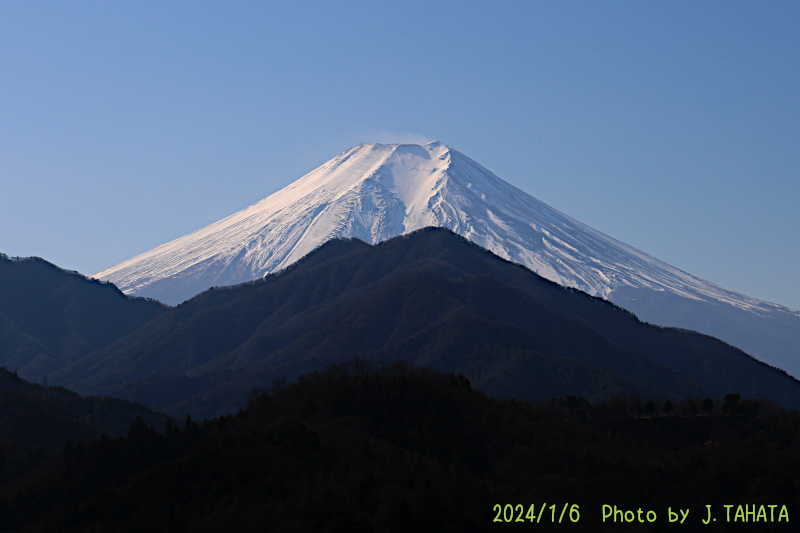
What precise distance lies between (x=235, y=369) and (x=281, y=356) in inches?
255

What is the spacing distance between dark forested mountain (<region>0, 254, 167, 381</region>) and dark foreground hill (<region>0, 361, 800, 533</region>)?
9068 centimetres

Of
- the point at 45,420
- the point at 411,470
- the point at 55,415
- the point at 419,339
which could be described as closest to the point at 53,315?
the point at 419,339

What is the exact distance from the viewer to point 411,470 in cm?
4991

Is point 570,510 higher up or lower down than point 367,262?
lower down

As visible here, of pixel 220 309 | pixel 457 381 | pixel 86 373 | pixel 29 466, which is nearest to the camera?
pixel 29 466

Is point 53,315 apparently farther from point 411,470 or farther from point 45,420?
point 411,470

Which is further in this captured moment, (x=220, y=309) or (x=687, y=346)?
(x=220, y=309)

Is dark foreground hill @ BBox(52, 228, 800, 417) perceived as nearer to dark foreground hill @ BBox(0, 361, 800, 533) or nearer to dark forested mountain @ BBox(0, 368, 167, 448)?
dark forested mountain @ BBox(0, 368, 167, 448)

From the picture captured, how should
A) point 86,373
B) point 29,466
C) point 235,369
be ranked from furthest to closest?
point 86,373
point 235,369
point 29,466

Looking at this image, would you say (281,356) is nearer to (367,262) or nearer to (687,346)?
(367,262)

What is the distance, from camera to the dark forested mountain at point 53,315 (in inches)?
6044

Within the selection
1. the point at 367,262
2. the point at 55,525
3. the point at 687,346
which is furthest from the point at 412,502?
the point at 367,262

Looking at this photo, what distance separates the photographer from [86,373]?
146 metres

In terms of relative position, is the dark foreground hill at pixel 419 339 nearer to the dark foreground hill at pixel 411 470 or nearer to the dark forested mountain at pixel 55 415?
the dark forested mountain at pixel 55 415
